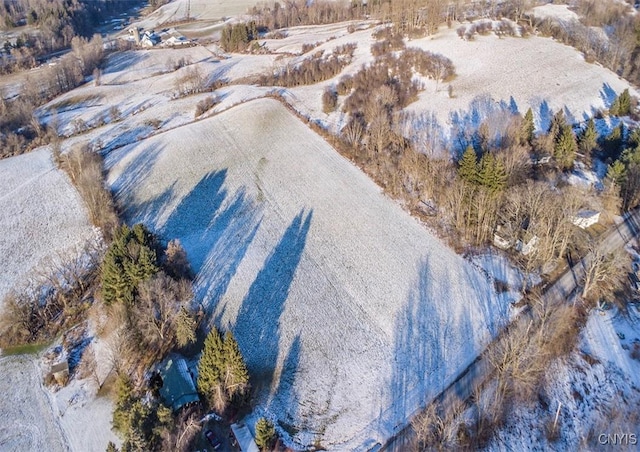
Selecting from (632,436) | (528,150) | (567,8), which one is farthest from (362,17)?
(632,436)

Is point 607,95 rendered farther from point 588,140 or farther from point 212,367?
point 212,367

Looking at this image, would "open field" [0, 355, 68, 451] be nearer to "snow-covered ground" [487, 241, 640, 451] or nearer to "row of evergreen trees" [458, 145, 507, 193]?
"snow-covered ground" [487, 241, 640, 451]

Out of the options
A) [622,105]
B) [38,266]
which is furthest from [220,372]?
[622,105]

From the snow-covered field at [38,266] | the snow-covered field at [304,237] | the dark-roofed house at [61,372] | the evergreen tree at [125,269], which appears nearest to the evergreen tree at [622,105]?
the snow-covered field at [304,237]

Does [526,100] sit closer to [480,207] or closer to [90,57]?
[480,207]

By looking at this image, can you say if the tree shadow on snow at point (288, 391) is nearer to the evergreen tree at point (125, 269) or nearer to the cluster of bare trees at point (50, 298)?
the evergreen tree at point (125, 269)
